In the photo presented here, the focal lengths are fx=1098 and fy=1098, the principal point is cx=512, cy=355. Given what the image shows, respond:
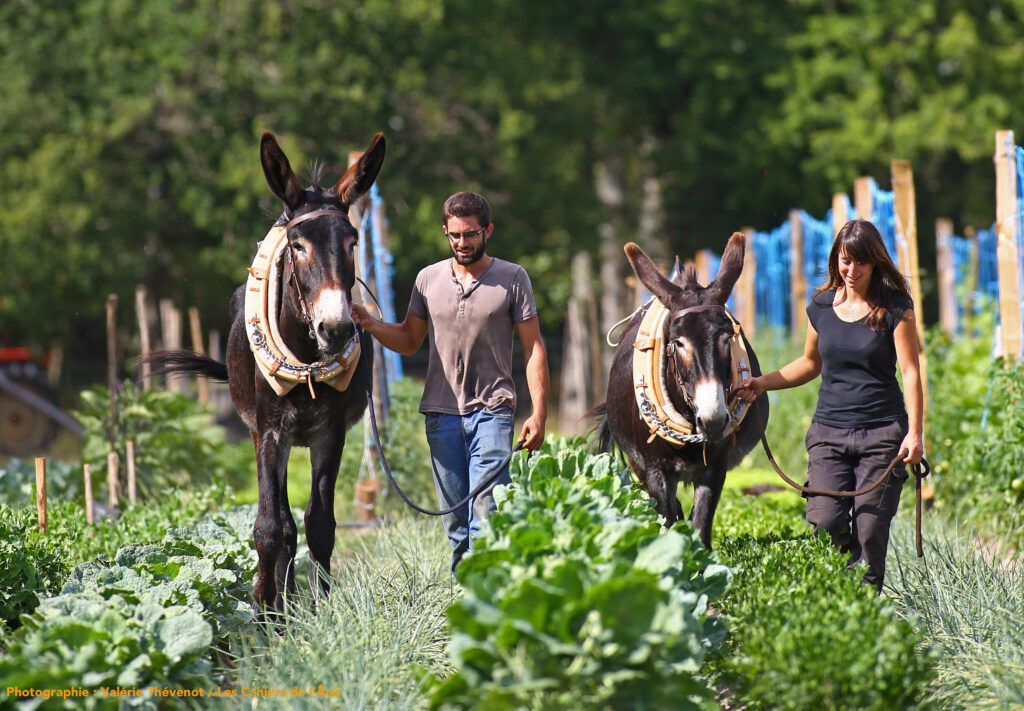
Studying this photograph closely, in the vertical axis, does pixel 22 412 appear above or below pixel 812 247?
below

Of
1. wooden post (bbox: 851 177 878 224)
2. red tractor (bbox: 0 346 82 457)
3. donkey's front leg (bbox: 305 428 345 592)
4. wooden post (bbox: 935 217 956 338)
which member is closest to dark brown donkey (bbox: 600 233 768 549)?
donkey's front leg (bbox: 305 428 345 592)

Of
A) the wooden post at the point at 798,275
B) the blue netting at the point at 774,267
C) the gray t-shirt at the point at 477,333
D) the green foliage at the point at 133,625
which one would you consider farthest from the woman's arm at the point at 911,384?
the blue netting at the point at 774,267

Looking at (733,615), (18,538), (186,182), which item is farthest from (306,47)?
(733,615)

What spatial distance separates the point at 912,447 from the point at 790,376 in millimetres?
682

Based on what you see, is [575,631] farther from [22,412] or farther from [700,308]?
[22,412]

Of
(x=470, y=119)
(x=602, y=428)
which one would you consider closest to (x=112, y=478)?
(x=602, y=428)

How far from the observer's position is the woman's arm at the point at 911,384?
4664 millimetres

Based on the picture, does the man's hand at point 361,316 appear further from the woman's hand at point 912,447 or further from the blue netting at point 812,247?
the blue netting at point 812,247

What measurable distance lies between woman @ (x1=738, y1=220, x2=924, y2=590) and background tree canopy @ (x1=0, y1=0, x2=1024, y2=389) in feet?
45.0

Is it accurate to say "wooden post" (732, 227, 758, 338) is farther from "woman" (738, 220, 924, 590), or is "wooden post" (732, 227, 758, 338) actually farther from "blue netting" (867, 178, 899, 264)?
"woman" (738, 220, 924, 590)

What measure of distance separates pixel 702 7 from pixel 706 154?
2.79 m

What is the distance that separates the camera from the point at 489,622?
3.24 metres

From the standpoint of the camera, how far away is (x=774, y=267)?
15.1 metres

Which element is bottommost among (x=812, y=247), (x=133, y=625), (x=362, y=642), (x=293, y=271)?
(x=362, y=642)
